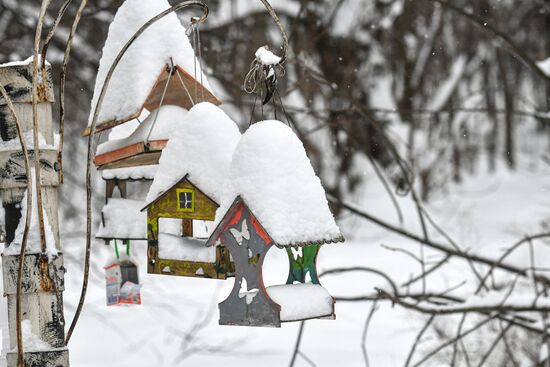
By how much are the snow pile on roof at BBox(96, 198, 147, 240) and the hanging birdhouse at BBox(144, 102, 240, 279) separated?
0.72 ft

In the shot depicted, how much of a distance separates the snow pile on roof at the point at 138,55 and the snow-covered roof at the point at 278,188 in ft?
1.29

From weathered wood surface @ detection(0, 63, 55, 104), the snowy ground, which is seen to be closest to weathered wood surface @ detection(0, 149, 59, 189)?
weathered wood surface @ detection(0, 63, 55, 104)

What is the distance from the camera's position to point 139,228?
8.14 feet

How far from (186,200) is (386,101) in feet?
34.3

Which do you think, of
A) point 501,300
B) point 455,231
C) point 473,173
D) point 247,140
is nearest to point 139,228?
point 247,140

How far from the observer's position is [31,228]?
1983 millimetres

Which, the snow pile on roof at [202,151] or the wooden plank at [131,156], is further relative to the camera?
the wooden plank at [131,156]

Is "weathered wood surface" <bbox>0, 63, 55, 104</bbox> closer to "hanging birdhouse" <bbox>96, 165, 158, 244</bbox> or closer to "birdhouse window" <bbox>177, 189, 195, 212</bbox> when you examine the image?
"birdhouse window" <bbox>177, 189, 195, 212</bbox>

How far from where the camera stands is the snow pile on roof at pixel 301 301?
201 cm

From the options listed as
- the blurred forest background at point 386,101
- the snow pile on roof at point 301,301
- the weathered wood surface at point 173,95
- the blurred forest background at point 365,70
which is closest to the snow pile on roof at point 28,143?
the weathered wood surface at point 173,95

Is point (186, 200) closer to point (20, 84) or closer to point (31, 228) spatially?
point (31, 228)

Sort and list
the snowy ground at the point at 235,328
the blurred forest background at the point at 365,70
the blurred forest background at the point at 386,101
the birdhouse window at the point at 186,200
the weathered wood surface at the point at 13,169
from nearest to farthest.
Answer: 1. the weathered wood surface at the point at 13,169
2. the birdhouse window at the point at 186,200
3. the blurred forest background at the point at 386,101
4. the blurred forest background at the point at 365,70
5. the snowy ground at the point at 235,328

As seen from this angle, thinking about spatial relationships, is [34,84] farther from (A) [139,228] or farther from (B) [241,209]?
(A) [139,228]

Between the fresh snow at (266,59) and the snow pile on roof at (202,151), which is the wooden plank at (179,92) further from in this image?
the fresh snow at (266,59)
